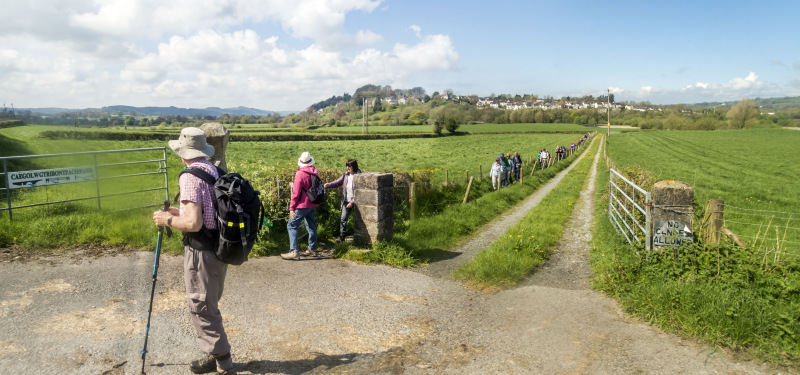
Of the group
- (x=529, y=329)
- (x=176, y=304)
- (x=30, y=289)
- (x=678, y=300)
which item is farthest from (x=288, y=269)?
(x=678, y=300)

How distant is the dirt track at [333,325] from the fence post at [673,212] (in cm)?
124

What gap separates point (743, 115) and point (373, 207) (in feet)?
398

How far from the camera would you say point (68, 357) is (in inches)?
163

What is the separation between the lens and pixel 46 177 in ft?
31.0

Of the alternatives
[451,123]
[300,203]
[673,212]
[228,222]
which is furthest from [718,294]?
[451,123]

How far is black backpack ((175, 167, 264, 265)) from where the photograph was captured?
3.72 metres

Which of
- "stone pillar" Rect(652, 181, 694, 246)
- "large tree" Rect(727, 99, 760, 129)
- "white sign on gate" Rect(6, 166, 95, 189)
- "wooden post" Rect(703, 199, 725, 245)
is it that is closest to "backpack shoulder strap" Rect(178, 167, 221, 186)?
"stone pillar" Rect(652, 181, 694, 246)

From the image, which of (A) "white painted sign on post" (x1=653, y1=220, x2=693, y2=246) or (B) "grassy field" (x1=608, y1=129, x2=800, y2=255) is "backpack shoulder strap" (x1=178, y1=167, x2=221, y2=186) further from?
(B) "grassy field" (x1=608, y1=129, x2=800, y2=255)

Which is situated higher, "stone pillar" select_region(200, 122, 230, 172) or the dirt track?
"stone pillar" select_region(200, 122, 230, 172)

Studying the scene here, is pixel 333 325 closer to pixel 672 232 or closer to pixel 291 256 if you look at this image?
pixel 291 256

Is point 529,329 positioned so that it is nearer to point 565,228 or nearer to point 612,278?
point 612,278

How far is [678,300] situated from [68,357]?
6169mm

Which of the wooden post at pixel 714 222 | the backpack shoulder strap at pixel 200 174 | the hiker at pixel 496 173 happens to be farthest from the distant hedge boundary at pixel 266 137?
the wooden post at pixel 714 222

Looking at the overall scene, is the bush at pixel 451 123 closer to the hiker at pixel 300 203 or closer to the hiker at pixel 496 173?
the hiker at pixel 496 173
